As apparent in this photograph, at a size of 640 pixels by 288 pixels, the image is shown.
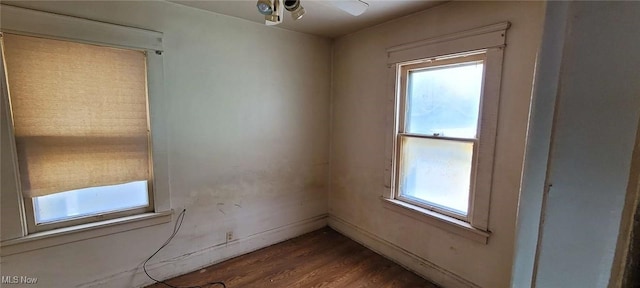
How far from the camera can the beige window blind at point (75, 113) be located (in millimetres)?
1788

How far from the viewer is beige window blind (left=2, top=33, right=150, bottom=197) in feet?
5.87

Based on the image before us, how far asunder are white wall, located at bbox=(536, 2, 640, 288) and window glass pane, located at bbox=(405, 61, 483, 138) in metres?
2.04

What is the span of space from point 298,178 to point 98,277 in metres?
1.93

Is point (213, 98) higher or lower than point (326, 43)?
lower

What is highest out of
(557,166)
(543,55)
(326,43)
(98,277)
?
(326,43)

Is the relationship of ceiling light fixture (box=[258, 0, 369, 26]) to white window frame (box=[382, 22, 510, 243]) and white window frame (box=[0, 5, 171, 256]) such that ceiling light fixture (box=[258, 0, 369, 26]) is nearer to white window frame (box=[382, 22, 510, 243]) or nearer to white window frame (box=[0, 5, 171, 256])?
white window frame (box=[382, 22, 510, 243])

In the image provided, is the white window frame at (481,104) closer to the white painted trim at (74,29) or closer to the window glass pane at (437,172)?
the window glass pane at (437,172)

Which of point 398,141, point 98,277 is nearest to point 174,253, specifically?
point 98,277

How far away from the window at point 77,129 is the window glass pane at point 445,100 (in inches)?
91.5

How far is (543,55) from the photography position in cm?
28

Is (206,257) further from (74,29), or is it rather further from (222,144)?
(74,29)

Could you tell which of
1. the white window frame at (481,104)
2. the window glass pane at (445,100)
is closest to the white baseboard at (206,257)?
the white window frame at (481,104)

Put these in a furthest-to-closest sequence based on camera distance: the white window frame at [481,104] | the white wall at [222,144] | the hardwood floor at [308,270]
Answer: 1. the hardwood floor at [308,270]
2. the white wall at [222,144]
3. the white window frame at [481,104]

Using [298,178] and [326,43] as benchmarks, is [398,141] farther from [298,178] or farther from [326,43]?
[326,43]
